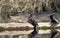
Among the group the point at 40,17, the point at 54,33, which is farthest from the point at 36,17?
the point at 54,33

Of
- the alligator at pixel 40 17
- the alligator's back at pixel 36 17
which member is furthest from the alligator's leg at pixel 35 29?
the alligator's back at pixel 36 17

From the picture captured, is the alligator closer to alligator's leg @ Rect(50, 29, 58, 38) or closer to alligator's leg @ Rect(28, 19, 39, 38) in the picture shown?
alligator's leg @ Rect(28, 19, 39, 38)

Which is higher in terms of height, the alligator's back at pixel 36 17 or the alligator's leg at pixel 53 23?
the alligator's back at pixel 36 17

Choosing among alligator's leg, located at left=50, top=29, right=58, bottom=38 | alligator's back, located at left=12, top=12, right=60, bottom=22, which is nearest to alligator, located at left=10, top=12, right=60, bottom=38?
alligator's back, located at left=12, top=12, right=60, bottom=22

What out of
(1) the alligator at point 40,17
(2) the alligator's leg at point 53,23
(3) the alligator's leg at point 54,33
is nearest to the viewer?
(3) the alligator's leg at point 54,33

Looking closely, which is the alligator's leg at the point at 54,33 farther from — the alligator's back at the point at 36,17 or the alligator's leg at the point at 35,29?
the alligator's back at the point at 36,17

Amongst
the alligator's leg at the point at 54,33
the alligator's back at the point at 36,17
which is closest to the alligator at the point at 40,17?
the alligator's back at the point at 36,17

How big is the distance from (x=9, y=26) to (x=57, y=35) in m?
1.02

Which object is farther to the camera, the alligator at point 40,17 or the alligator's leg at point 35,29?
the alligator at point 40,17

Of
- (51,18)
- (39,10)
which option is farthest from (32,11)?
(51,18)

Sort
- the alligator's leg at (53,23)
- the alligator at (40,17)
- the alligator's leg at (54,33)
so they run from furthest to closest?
the alligator at (40,17), the alligator's leg at (53,23), the alligator's leg at (54,33)

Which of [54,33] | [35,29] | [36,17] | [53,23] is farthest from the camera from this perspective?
[36,17]

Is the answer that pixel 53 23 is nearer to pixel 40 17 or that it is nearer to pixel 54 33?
pixel 40 17

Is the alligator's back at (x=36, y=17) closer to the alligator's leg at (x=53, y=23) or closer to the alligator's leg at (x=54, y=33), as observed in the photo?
the alligator's leg at (x=53, y=23)
